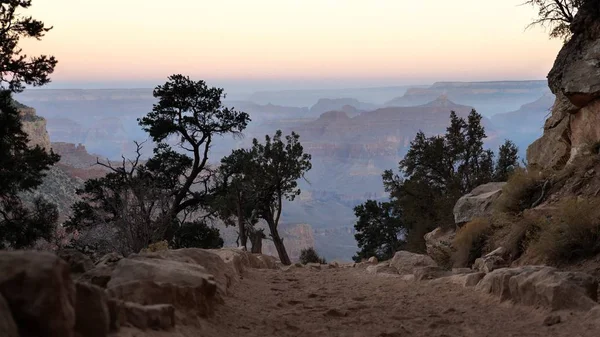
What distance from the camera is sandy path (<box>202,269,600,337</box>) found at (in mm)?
6383

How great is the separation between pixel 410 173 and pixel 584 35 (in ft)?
60.5

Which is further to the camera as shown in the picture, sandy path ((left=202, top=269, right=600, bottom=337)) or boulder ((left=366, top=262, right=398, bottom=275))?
boulder ((left=366, top=262, right=398, bottom=275))

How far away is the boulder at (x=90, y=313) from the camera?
4113 millimetres

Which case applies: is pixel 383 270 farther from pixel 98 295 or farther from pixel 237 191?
pixel 237 191

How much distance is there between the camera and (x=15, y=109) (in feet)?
52.3

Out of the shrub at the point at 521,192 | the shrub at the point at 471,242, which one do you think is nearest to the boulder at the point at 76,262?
the shrub at the point at 471,242

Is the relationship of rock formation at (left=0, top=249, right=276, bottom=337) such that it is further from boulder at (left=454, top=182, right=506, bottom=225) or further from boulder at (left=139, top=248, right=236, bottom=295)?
boulder at (left=454, top=182, right=506, bottom=225)

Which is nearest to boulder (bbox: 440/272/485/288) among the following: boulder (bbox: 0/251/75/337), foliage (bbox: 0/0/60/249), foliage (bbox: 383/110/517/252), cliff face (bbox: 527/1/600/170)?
cliff face (bbox: 527/1/600/170)

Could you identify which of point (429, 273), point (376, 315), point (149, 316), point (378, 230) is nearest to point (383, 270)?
point (429, 273)

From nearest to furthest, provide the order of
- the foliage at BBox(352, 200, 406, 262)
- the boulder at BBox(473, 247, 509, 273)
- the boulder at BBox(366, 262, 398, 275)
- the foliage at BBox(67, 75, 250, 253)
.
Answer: the boulder at BBox(473, 247, 509, 273)
the boulder at BBox(366, 262, 398, 275)
the foliage at BBox(67, 75, 250, 253)
the foliage at BBox(352, 200, 406, 262)

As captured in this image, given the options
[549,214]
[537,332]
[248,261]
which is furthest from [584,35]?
[537,332]

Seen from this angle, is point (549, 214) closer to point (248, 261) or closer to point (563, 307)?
point (563, 307)

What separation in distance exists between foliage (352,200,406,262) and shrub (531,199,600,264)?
29.0 meters

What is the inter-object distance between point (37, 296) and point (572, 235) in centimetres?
817
